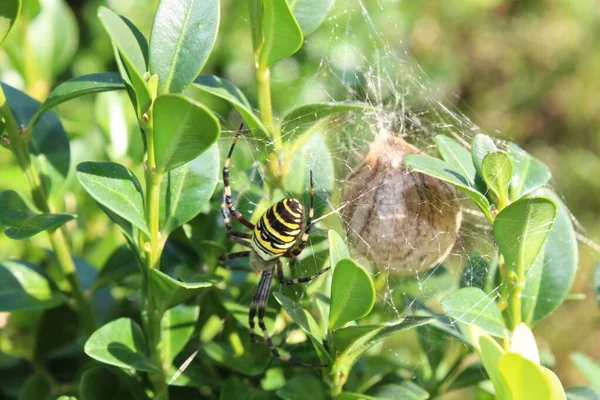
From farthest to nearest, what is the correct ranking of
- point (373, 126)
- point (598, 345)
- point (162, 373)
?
1. point (598, 345)
2. point (373, 126)
3. point (162, 373)

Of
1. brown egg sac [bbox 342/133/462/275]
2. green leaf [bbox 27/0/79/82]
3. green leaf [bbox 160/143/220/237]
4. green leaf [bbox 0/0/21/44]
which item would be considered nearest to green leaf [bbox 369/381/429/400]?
brown egg sac [bbox 342/133/462/275]

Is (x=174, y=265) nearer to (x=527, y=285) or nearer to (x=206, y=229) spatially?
(x=206, y=229)

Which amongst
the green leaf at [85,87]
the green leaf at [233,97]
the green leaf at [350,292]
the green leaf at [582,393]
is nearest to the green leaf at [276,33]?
the green leaf at [233,97]

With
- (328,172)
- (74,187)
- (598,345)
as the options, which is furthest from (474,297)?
(598,345)

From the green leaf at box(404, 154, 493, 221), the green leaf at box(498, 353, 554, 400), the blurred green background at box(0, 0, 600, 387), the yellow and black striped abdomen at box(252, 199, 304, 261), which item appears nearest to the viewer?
the green leaf at box(498, 353, 554, 400)

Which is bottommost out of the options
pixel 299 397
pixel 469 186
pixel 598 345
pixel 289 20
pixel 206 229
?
pixel 598 345

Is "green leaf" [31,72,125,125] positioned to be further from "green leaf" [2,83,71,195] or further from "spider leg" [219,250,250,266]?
"spider leg" [219,250,250,266]

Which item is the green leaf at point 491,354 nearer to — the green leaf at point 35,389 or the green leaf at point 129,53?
the green leaf at point 129,53
